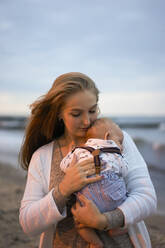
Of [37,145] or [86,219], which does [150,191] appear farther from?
[37,145]

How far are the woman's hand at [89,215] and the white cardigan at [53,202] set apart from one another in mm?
140

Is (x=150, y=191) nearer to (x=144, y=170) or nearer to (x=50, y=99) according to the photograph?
(x=144, y=170)

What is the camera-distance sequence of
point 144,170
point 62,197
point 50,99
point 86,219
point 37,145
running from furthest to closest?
point 37,145, point 50,99, point 144,170, point 62,197, point 86,219

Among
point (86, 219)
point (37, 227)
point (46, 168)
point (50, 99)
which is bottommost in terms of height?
point (37, 227)

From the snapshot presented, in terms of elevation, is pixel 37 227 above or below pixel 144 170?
below

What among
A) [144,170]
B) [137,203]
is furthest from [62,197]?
[144,170]

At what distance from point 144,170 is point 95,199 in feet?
1.52

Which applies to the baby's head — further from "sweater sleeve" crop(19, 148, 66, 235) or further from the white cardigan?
"sweater sleeve" crop(19, 148, 66, 235)

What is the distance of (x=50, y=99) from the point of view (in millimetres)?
2162

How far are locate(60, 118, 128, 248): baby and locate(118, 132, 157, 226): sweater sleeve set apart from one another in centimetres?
7

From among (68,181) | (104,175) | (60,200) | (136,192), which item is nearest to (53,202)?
(60,200)

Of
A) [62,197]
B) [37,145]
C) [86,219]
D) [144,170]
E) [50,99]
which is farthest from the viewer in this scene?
[37,145]

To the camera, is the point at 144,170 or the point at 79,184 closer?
the point at 79,184

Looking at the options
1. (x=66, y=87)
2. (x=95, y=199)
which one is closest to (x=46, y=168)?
(x=95, y=199)
